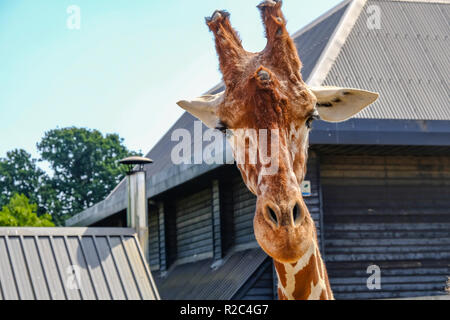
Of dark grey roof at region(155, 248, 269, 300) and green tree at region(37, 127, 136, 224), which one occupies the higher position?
green tree at region(37, 127, 136, 224)

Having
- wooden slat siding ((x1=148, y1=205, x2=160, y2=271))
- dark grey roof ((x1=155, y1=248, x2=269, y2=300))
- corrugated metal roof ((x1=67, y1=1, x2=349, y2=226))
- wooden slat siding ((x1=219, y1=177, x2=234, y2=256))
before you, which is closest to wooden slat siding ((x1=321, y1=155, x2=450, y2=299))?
dark grey roof ((x1=155, y1=248, x2=269, y2=300))

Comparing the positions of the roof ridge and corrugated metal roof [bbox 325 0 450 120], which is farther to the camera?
the roof ridge

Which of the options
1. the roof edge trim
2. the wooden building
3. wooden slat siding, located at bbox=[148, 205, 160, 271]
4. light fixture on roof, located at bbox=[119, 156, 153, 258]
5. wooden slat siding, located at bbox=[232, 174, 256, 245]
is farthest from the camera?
wooden slat siding, located at bbox=[148, 205, 160, 271]

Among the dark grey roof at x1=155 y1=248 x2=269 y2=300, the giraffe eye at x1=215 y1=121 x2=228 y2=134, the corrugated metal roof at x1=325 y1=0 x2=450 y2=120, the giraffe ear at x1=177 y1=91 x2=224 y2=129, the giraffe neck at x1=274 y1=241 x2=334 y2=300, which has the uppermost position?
the corrugated metal roof at x1=325 y1=0 x2=450 y2=120

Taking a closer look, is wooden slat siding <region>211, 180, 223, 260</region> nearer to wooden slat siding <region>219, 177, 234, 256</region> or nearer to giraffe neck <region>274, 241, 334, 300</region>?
wooden slat siding <region>219, 177, 234, 256</region>

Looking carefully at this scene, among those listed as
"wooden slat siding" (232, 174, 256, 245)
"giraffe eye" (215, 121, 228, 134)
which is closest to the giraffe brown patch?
"giraffe eye" (215, 121, 228, 134)

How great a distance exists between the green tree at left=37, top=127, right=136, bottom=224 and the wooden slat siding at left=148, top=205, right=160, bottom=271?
2797 cm

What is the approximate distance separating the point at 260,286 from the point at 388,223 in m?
3.18

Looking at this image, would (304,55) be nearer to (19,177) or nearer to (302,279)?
(302,279)

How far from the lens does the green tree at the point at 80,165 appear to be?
53562 millimetres

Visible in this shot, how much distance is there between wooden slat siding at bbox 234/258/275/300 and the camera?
15375mm

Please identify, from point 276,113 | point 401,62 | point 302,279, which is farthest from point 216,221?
point 276,113

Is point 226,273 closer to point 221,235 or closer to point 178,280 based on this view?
point 221,235

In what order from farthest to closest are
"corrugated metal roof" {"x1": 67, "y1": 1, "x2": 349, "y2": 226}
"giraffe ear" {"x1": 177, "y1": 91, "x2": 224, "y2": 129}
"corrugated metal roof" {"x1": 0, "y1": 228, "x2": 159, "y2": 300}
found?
"corrugated metal roof" {"x1": 67, "y1": 1, "x2": 349, "y2": 226}
"corrugated metal roof" {"x1": 0, "y1": 228, "x2": 159, "y2": 300}
"giraffe ear" {"x1": 177, "y1": 91, "x2": 224, "y2": 129}
